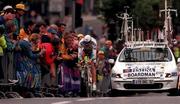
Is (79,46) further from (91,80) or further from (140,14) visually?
(140,14)

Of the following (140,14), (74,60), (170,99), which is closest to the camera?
(170,99)

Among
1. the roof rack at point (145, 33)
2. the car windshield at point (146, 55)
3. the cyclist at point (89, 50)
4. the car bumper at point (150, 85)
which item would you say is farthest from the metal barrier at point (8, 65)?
the roof rack at point (145, 33)

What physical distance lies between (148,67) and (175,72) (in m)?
0.76

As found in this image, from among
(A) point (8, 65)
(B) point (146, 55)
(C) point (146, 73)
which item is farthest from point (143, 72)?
(A) point (8, 65)

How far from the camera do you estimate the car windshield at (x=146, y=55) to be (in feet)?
78.5

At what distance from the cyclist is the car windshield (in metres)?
1.14

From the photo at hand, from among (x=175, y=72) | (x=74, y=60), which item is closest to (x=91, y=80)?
(x=74, y=60)

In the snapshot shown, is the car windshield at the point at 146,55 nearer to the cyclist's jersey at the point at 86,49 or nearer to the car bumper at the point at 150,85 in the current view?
the car bumper at the point at 150,85

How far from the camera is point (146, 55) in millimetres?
24156

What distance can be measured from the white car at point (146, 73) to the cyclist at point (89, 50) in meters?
0.55

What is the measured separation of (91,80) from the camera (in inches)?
916

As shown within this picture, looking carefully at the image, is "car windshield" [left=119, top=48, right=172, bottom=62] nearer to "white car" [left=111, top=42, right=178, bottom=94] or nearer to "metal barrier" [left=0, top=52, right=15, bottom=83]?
"white car" [left=111, top=42, right=178, bottom=94]

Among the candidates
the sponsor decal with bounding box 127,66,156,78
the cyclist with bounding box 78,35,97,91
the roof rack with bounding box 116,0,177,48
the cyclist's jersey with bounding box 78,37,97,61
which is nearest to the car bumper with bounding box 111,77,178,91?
the sponsor decal with bounding box 127,66,156,78

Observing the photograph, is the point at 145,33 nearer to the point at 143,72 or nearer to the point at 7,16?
the point at 143,72
